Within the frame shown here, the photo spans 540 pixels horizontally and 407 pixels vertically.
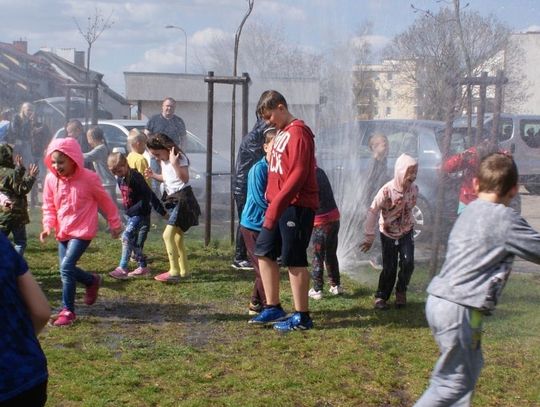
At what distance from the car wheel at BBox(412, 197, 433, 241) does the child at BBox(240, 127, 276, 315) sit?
2309 mm

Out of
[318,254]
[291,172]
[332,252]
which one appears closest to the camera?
[291,172]

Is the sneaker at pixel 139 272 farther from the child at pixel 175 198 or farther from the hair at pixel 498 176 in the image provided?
the hair at pixel 498 176

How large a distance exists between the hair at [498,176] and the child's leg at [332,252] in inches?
150

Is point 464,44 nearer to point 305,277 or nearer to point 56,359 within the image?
point 305,277

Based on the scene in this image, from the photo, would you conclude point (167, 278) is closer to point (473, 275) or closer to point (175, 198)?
point (175, 198)

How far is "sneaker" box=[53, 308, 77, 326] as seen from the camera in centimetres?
680

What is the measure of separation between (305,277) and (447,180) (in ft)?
8.01

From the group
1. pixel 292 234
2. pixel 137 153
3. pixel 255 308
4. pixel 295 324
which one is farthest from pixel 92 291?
pixel 137 153

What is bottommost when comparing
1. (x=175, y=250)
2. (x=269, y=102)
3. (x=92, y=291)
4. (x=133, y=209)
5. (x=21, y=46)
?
(x=92, y=291)

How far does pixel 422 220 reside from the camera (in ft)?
31.6

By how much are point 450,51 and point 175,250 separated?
3.34 metres

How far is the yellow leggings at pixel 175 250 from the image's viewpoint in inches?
338

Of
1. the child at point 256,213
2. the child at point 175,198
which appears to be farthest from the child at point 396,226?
the child at point 175,198

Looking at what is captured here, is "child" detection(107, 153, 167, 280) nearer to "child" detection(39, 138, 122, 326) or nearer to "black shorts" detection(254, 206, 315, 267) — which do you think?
"child" detection(39, 138, 122, 326)
